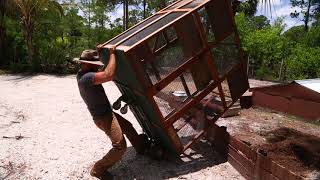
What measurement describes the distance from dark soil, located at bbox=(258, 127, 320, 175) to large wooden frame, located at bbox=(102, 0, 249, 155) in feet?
3.47

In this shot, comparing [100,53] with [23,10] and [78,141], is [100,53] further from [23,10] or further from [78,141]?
[23,10]

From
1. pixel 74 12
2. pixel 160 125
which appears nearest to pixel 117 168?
pixel 160 125

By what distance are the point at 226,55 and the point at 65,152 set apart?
10.7 feet

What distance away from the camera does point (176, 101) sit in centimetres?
595

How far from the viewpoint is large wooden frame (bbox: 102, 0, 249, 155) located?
17.5ft

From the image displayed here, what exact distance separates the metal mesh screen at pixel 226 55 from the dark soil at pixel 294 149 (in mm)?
1407

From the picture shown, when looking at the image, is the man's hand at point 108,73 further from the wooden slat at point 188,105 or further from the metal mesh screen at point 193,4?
the metal mesh screen at point 193,4

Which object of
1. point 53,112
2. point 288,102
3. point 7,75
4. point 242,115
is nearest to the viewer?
point 288,102

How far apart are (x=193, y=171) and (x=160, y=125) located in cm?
92

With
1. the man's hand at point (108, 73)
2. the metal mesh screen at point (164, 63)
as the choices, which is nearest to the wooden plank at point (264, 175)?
the metal mesh screen at point (164, 63)

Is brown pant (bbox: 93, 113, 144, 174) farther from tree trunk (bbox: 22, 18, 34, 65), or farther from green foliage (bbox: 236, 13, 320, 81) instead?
green foliage (bbox: 236, 13, 320, 81)

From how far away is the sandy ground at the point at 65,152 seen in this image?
5730 millimetres

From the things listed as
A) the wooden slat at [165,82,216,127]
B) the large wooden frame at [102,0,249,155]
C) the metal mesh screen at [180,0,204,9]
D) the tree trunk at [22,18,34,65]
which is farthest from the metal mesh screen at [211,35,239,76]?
the tree trunk at [22,18,34,65]

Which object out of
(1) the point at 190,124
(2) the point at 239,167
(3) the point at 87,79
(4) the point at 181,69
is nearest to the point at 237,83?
(1) the point at 190,124
